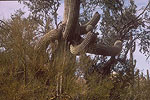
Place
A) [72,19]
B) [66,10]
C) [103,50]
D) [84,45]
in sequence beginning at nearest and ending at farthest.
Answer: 1. [84,45]
2. [72,19]
3. [66,10]
4. [103,50]

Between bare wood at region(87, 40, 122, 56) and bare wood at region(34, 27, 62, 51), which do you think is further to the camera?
bare wood at region(87, 40, 122, 56)

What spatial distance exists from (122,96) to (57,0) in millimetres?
8432

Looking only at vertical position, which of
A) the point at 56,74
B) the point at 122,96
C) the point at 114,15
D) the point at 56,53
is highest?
the point at 114,15

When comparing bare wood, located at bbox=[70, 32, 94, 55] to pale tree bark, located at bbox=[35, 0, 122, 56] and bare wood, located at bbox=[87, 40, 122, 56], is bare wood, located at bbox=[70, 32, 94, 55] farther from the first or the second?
bare wood, located at bbox=[87, 40, 122, 56]

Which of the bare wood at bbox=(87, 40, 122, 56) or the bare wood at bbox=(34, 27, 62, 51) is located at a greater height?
the bare wood at bbox=(34, 27, 62, 51)

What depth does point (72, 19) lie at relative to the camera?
34.6 feet

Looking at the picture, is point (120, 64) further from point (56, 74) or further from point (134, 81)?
point (56, 74)

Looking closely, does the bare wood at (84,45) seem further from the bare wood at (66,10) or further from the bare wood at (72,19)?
the bare wood at (66,10)

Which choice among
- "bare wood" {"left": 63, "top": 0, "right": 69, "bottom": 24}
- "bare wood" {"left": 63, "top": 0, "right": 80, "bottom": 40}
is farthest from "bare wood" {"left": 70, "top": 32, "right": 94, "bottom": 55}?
"bare wood" {"left": 63, "top": 0, "right": 69, "bottom": 24}

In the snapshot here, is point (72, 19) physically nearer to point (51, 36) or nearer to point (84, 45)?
point (51, 36)

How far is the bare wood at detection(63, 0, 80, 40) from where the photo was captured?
10.1 meters

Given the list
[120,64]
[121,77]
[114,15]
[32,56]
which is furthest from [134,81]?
[32,56]

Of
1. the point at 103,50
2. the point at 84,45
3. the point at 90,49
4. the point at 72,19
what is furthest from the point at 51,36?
the point at 103,50

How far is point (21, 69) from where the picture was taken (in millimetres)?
7488
